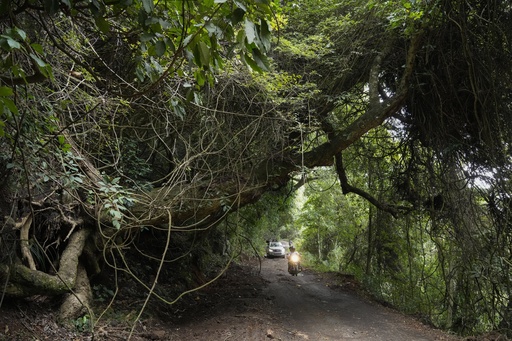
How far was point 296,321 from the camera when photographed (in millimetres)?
5996

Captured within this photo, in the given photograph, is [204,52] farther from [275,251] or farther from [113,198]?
[275,251]

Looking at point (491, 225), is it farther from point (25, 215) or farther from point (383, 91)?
point (25, 215)

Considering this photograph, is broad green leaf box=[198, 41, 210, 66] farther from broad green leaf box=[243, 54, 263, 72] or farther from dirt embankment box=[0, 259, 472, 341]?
dirt embankment box=[0, 259, 472, 341]

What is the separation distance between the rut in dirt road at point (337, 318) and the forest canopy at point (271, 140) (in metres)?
1.36

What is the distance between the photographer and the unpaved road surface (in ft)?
16.5

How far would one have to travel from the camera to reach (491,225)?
611 centimetres

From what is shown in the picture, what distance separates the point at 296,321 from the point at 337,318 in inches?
39.3

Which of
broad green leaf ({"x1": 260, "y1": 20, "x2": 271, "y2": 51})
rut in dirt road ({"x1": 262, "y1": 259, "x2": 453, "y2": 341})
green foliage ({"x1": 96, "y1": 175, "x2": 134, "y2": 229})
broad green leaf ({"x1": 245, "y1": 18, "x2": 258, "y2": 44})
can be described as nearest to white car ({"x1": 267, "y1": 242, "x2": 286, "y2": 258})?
rut in dirt road ({"x1": 262, "y1": 259, "x2": 453, "y2": 341})

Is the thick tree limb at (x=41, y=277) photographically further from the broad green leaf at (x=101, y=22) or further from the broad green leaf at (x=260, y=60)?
the broad green leaf at (x=260, y=60)

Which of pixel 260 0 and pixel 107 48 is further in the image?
pixel 107 48

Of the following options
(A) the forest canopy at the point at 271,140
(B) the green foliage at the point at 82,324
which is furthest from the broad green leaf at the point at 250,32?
(B) the green foliage at the point at 82,324

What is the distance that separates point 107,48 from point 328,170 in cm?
945

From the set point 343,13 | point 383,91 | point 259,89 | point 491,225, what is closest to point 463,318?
point 491,225

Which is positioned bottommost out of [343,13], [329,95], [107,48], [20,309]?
[20,309]
